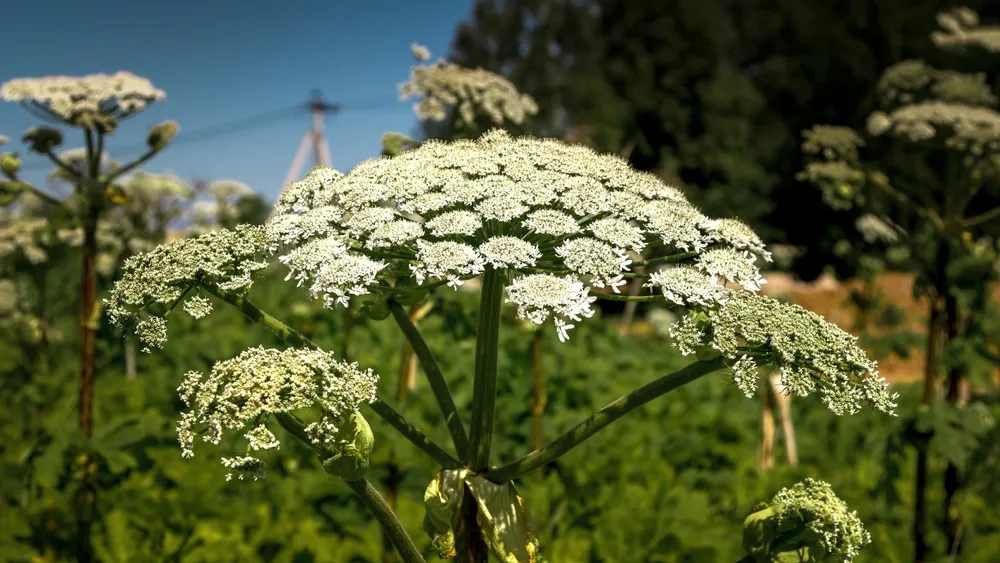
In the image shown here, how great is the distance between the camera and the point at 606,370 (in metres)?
10.2

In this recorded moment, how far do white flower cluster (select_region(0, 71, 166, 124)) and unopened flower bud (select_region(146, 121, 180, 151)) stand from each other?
23 cm

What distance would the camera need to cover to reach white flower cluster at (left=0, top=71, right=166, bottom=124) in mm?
4609

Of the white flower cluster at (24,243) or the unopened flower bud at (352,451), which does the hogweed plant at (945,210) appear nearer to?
the unopened flower bud at (352,451)

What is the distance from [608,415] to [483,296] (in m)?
0.53

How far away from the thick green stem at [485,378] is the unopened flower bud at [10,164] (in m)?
3.75

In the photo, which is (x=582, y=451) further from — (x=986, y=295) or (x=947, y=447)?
(x=986, y=295)

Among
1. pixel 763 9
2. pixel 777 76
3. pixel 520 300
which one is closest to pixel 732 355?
pixel 520 300

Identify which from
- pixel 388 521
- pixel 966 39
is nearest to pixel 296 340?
pixel 388 521

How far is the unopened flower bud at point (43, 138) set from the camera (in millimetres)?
4680

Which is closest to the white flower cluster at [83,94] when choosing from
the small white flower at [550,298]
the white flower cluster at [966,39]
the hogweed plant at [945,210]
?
the small white flower at [550,298]

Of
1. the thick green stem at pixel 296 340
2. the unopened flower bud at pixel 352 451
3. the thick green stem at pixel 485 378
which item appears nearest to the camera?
the unopened flower bud at pixel 352 451

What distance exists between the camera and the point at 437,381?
2.59 meters

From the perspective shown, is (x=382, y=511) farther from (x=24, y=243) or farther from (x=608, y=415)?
(x=24, y=243)

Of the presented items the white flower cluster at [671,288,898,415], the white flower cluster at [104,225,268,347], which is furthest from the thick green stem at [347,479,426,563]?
the white flower cluster at [671,288,898,415]
